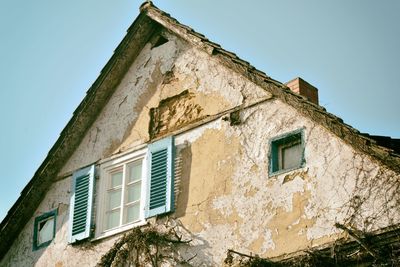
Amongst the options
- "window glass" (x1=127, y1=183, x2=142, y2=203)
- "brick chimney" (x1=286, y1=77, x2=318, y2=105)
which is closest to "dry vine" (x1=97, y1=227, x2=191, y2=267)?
"window glass" (x1=127, y1=183, x2=142, y2=203)

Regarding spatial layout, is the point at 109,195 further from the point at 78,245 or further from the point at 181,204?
the point at 181,204

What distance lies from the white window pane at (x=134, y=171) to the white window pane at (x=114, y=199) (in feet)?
1.05

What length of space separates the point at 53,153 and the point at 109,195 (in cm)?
151

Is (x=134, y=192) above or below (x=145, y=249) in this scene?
above

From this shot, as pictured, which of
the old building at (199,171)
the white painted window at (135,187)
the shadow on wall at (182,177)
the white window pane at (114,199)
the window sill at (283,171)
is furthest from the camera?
the white window pane at (114,199)

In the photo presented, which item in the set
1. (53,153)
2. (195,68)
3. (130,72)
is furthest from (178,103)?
(53,153)

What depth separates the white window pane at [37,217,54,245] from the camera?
Result: 44.7ft

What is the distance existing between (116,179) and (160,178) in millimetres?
A: 1262

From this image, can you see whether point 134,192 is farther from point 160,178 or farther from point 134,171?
point 160,178

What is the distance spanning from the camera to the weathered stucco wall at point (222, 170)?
10.0 metres

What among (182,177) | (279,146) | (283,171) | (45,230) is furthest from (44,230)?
(283,171)

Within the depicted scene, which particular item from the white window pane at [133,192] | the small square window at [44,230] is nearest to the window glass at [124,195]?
the white window pane at [133,192]

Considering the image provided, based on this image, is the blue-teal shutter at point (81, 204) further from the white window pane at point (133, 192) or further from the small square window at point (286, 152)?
the small square window at point (286, 152)

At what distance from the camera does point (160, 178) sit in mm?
12141
